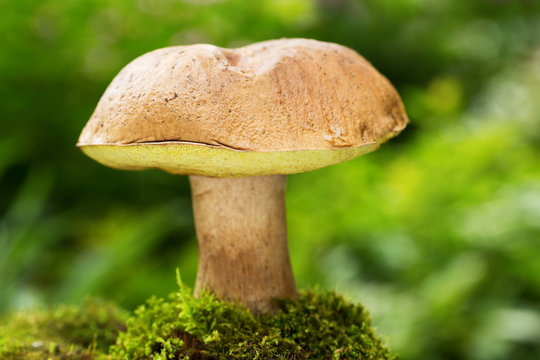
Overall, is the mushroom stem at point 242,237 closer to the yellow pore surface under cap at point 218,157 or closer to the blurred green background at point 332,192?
the yellow pore surface under cap at point 218,157

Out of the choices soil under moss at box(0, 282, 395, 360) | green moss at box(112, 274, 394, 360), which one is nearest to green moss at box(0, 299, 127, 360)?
soil under moss at box(0, 282, 395, 360)

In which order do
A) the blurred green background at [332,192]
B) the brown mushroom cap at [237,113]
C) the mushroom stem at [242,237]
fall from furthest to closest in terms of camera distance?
the blurred green background at [332,192] < the mushroom stem at [242,237] < the brown mushroom cap at [237,113]

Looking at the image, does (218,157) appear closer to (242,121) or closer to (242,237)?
(242,121)

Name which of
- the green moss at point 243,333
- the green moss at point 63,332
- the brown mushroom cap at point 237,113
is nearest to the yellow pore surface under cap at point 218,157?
the brown mushroom cap at point 237,113

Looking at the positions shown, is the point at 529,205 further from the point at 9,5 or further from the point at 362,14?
the point at 9,5


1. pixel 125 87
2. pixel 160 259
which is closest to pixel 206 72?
pixel 125 87
